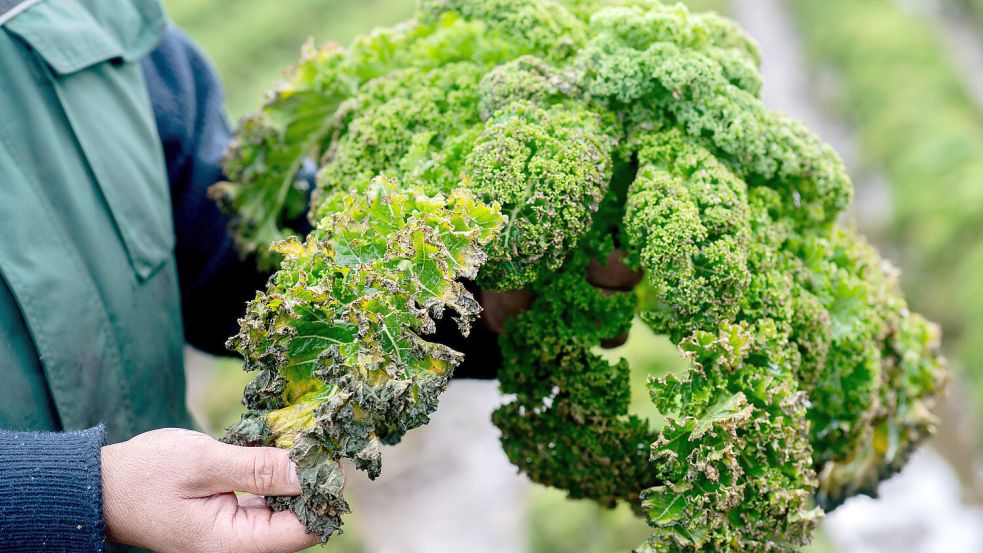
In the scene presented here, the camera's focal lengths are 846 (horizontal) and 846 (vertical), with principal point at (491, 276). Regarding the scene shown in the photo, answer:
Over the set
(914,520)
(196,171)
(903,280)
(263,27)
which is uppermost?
(903,280)

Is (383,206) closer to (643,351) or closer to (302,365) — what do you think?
(302,365)

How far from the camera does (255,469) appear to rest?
1.53 m

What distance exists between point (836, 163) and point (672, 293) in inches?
24.6

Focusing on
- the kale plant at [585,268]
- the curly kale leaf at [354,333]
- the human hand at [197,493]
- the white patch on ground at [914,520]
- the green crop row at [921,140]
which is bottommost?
the human hand at [197,493]

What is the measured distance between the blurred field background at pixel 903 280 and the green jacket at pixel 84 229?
1944 mm

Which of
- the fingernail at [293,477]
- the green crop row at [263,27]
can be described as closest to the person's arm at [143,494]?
the fingernail at [293,477]

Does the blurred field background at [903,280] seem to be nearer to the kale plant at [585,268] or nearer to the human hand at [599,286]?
the kale plant at [585,268]

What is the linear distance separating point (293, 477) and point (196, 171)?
4.40 ft

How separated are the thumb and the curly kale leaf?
2cm

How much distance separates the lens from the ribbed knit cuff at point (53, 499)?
5.31 feet

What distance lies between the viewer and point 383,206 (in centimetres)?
172

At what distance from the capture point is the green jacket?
6.48ft

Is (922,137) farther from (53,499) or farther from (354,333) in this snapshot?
(53,499)

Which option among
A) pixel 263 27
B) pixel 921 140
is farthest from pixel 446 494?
pixel 263 27
